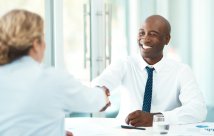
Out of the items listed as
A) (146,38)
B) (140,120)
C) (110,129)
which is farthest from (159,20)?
(110,129)

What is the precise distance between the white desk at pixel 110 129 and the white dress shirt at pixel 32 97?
616 mm

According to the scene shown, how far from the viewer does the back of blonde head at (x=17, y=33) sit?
1.43m

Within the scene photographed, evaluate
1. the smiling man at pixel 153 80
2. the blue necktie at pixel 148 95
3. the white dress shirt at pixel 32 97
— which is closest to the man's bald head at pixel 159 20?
the smiling man at pixel 153 80

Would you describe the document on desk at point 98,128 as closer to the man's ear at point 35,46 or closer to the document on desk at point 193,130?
the document on desk at point 193,130

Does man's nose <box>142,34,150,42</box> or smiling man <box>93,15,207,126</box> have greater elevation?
man's nose <box>142,34,150,42</box>

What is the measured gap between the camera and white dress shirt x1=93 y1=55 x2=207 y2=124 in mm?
2580

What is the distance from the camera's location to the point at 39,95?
1.43 meters

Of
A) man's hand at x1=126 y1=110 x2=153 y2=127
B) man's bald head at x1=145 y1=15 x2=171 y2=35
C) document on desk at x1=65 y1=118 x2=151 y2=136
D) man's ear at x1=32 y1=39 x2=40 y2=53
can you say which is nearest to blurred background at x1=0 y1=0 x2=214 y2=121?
man's bald head at x1=145 y1=15 x2=171 y2=35

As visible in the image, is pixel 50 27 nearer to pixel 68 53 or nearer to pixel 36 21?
pixel 68 53

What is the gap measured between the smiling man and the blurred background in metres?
0.89

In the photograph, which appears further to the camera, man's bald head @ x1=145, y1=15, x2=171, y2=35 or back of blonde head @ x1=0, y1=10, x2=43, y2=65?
man's bald head @ x1=145, y1=15, x2=171, y2=35

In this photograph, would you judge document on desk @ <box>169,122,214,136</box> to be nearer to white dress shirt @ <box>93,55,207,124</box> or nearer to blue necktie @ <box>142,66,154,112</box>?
white dress shirt @ <box>93,55,207,124</box>

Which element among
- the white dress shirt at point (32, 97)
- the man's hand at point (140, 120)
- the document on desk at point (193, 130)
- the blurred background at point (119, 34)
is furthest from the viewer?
the blurred background at point (119, 34)

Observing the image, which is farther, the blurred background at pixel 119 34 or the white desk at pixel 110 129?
the blurred background at pixel 119 34
